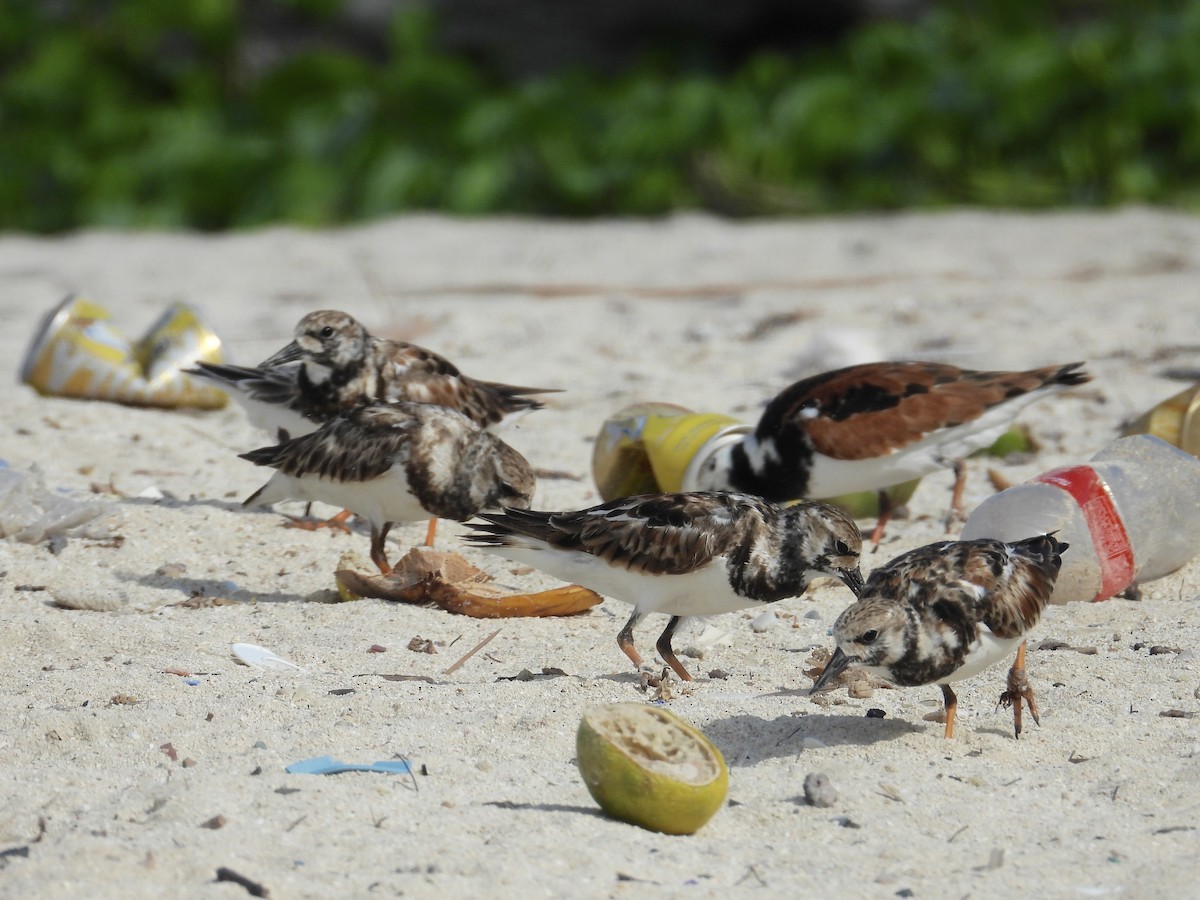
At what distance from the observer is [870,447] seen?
470 centimetres

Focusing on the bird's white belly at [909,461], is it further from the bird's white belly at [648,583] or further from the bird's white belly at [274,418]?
the bird's white belly at [274,418]

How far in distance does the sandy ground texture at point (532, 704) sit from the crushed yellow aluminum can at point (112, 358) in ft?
0.45

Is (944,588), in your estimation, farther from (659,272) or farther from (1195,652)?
(659,272)

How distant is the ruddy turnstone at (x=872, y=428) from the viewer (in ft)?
15.5

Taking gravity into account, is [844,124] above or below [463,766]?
above

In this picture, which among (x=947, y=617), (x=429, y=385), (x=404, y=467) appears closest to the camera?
(x=947, y=617)

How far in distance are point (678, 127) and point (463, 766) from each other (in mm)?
8115

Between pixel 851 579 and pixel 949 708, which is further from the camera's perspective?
pixel 851 579

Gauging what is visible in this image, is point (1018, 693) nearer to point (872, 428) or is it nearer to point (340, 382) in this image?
point (872, 428)

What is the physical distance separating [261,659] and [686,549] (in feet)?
3.46

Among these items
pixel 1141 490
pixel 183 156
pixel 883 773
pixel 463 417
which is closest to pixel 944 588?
pixel 883 773

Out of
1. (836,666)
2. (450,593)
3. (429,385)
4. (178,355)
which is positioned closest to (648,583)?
(836,666)

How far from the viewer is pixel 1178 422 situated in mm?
4809

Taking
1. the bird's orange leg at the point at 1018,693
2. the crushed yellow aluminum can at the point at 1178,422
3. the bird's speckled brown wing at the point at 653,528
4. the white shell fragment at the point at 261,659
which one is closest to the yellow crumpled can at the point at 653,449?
the bird's speckled brown wing at the point at 653,528
